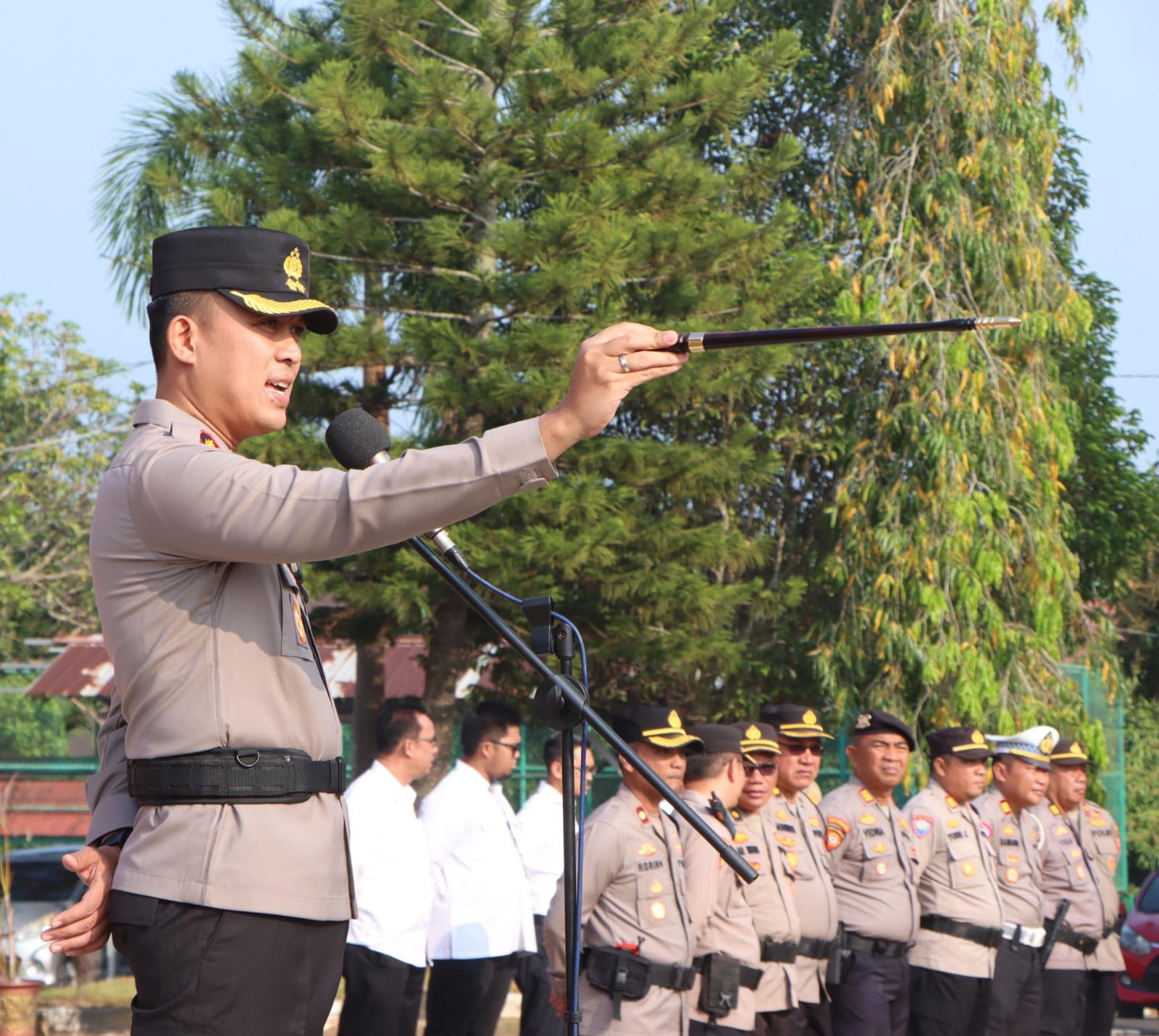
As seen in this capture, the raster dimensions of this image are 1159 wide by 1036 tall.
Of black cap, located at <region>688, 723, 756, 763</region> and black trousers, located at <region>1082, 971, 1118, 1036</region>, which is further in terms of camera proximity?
black trousers, located at <region>1082, 971, 1118, 1036</region>

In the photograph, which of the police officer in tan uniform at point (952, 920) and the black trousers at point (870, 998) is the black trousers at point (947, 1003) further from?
the black trousers at point (870, 998)

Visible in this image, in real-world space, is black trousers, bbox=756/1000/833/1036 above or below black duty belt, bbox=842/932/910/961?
below

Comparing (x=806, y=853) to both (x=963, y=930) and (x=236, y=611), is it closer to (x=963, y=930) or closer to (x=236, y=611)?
(x=963, y=930)

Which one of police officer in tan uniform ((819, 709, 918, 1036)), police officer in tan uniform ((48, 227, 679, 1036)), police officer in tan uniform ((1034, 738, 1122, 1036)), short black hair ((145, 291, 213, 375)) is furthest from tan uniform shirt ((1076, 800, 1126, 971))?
short black hair ((145, 291, 213, 375))

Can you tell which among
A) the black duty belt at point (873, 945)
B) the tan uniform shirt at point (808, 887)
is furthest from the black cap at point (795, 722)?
the black duty belt at point (873, 945)

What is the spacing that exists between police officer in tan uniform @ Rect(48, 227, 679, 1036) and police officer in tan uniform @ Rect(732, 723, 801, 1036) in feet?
15.4

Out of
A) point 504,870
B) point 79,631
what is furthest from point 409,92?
point 79,631

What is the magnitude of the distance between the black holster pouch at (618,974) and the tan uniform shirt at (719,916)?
410mm

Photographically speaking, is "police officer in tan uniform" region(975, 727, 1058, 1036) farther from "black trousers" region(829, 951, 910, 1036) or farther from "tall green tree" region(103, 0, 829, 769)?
"tall green tree" region(103, 0, 829, 769)

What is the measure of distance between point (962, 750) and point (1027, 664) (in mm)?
3850

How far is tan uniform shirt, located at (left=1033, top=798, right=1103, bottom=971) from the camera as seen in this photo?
9383 mm

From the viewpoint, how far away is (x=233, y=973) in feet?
7.20

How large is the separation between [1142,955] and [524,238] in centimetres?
739

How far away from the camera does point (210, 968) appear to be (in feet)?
7.18
